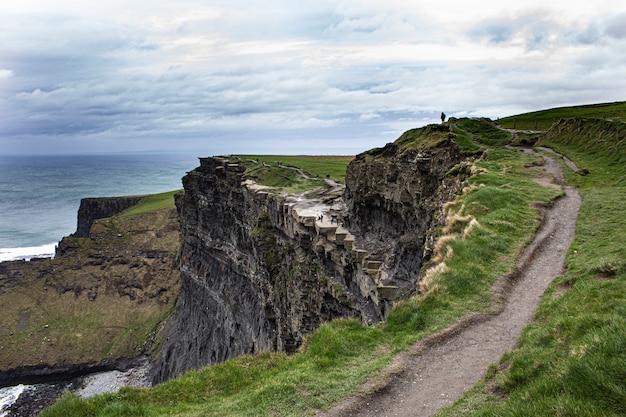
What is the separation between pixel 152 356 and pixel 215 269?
2360 cm

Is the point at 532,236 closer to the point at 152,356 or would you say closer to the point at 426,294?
the point at 426,294

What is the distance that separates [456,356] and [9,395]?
83.7 m

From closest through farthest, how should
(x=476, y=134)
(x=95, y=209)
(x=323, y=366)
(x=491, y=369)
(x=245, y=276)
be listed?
(x=491, y=369) < (x=323, y=366) < (x=476, y=134) < (x=245, y=276) < (x=95, y=209)

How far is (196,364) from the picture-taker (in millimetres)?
66125

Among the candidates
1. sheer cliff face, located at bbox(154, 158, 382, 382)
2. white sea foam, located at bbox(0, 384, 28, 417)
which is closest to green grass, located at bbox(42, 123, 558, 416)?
sheer cliff face, located at bbox(154, 158, 382, 382)

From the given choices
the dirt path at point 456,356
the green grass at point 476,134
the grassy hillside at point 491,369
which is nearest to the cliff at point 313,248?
the green grass at point 476,134

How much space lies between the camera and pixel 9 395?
71.2 meters

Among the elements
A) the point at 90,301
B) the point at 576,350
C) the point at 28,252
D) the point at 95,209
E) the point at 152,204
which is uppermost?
the point at 576,350

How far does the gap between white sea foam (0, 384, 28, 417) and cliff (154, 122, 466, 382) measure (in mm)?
21530

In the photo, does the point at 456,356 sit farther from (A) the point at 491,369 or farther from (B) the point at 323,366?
(B) the point at 323,366

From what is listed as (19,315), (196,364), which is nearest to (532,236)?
(196,364)

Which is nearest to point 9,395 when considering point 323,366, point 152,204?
point 152,204

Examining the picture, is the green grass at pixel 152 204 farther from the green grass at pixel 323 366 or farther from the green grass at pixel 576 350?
the green grass at pixel 576 350

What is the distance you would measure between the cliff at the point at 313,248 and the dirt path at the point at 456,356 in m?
6.83
